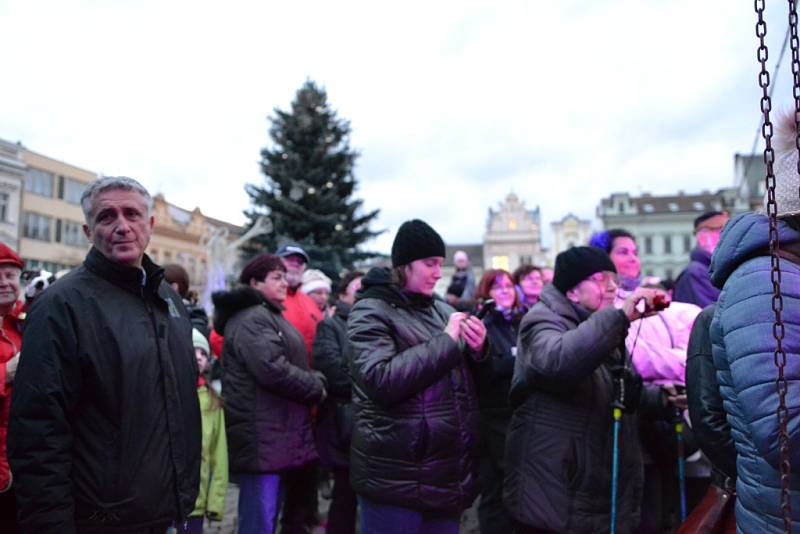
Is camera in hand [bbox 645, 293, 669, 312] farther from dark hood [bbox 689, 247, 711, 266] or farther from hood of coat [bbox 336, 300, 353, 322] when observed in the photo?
hood of coat [bbox 336, 300, 353, 322]

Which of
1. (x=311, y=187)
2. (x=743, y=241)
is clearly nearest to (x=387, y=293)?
(x=743, y=241)

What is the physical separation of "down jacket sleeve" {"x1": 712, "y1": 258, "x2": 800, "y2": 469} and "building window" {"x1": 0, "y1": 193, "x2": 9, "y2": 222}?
4816 cm

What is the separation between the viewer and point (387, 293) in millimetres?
3676

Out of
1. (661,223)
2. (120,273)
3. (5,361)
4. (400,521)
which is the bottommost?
(400,521)

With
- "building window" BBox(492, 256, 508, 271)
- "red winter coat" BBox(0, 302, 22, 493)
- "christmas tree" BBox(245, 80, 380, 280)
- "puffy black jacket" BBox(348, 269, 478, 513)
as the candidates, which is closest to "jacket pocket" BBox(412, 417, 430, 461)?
"puffy black jacket" BBox(348, 269, 478, 513)

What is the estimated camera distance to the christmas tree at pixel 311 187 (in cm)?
1831

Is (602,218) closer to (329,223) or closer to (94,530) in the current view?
(329,223)

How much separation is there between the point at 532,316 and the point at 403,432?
948 mm

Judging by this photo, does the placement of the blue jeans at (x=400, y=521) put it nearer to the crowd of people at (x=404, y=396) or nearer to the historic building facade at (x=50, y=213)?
the crowd of people at (x=404, y=396)

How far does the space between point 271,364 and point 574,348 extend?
2171 mm

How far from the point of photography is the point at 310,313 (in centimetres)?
659

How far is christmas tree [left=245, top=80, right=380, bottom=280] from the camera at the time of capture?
60.1 feet

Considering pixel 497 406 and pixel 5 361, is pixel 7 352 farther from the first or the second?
pixel 497 406

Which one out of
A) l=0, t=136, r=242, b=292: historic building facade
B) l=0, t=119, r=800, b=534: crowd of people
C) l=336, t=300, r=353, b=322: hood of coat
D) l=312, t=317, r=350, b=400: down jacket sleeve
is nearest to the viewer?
l=0, t=119, r=800, b=534: crowd of people
